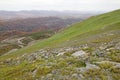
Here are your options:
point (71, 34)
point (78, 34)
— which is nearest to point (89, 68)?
point (78, 34)

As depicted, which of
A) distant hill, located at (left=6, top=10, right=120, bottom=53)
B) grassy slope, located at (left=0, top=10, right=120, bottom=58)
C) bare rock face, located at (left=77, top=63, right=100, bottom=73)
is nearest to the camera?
bare rock face, located at (left=77, top=63, right=100, bottom=73)

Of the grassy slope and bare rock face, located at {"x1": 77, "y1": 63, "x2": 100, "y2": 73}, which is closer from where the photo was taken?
bare rock face, located at {"x1": 77, "y1": 63, "x2": 100, "y2": 73}

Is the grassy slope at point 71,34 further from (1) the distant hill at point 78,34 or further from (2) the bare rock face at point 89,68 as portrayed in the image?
(2) the bare rock face at point 89,68

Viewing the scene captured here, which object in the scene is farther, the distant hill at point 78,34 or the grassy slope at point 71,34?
the grassy slope at point 71,34

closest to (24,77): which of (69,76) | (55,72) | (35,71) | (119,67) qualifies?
(35,71)

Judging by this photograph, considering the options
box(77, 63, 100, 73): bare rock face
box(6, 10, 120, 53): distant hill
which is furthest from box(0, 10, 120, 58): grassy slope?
box(77, 63, 100, 73): bare rock face

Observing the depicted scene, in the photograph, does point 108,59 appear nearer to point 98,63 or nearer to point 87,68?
point 98,63

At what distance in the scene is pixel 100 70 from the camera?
1458 centimetres

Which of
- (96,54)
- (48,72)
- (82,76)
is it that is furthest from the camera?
(96,54)

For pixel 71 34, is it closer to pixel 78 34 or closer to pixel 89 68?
pixel 78 34

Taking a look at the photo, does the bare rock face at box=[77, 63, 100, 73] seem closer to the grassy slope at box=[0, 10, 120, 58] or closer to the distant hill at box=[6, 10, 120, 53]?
the distant hill at box=[6, 10, 120, 53]

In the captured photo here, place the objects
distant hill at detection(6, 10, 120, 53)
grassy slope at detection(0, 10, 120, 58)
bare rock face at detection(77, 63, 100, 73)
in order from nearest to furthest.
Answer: bare rock face at detection(77, 63, 100, 73), distant hill at detection(6, 10, 120, 53), grassy slope at detection(0, 10, 120, 58)

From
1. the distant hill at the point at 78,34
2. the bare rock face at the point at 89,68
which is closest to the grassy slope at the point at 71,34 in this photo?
the distant hill at the point at 78,34

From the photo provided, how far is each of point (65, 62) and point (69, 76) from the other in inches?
93.2
